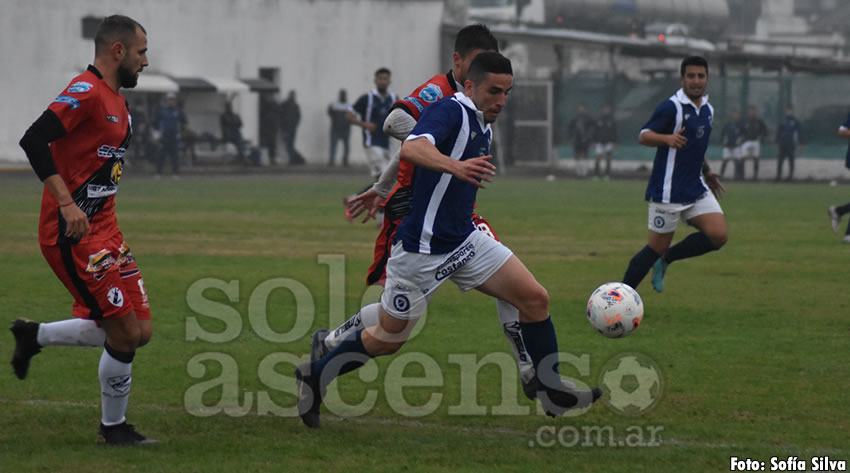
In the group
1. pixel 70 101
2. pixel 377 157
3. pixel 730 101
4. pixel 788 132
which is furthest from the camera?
pixel 730 101

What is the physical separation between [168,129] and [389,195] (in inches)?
1114

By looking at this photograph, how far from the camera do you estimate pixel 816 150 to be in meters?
36.4

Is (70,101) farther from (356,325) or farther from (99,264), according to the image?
(356,325)

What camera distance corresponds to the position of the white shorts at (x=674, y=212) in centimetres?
1098

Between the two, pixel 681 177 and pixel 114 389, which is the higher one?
pixel 681 177

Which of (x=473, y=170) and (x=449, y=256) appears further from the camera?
(x=449, y=256)

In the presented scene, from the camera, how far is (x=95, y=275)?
19.5 ft

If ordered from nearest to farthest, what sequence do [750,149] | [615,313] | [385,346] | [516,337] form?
[385,346] → [516,337] → [615,313] → [750,149]

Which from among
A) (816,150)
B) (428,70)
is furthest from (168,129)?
(816,150)

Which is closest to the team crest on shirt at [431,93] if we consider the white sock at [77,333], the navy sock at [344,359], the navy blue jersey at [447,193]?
the navy blue jersey at [447,193]

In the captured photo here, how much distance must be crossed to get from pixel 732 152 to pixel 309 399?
31443mm

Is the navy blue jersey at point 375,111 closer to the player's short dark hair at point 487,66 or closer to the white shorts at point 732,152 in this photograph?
the player's short dark hair at point 487,66

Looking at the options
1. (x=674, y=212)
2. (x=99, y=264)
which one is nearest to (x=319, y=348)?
(x=99, y=264)

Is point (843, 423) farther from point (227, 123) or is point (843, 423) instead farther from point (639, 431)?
point (227, 123)
